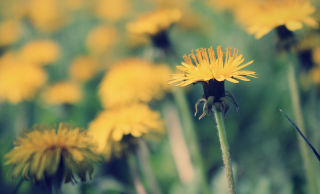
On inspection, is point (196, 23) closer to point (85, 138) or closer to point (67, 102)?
point (67, 102)

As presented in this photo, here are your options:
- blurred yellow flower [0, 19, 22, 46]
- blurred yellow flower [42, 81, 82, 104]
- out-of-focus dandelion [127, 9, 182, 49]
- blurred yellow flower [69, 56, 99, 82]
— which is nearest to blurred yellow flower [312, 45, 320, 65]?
out-of-focus dandelion [127, 9, 182, 49]

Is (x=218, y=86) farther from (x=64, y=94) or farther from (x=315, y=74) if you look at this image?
(x=64, y=94)

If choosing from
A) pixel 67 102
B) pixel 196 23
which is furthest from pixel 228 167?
pixel 196 23

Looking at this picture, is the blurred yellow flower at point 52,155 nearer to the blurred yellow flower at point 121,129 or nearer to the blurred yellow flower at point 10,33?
the blurred yellow flower at point 121,129

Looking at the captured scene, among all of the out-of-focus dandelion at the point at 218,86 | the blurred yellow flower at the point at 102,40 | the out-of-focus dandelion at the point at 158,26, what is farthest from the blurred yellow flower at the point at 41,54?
the out-of-focus dandelion at the point at 218,86

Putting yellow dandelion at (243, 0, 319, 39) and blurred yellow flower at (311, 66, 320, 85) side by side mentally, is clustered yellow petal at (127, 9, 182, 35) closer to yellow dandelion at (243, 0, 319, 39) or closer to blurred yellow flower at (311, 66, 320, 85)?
yellow dandelion at (243, 0, 319, 39)
